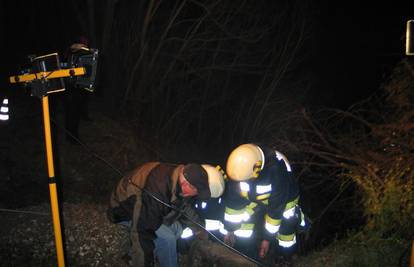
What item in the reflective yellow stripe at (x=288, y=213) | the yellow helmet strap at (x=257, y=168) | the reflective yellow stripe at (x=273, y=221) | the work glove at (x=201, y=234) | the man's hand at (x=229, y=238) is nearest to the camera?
the yellow helmet strap at (x=257, y=168)

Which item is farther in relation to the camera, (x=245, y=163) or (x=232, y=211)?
(x=232, y=211)

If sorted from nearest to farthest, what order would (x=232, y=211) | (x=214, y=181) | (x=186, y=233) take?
(x=214, y=181)
(x=186, y=233)
(x=232, y=211)

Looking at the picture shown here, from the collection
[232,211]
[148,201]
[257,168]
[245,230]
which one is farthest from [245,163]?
[148,201]

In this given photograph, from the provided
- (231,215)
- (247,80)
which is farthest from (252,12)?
(231,215)

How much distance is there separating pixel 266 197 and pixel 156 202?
124 centimetres

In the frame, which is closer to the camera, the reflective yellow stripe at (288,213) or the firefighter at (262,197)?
the firefighter at (262,197)

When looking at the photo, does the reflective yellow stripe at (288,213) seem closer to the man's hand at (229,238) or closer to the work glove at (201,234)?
the man's hand at (229,238)

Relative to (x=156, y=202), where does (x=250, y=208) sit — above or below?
below

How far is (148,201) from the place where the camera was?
3.59m

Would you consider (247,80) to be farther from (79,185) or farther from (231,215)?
(231,215)

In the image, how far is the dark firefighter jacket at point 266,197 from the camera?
13.8 feet

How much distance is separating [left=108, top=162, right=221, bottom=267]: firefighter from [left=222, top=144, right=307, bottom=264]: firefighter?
374 mm

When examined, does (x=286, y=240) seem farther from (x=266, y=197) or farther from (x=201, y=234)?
(x=201, y=234)

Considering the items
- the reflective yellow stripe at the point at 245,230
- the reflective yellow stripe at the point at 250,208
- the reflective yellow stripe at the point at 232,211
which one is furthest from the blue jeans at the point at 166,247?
the reflective yellow stripe at the point at 250,208
